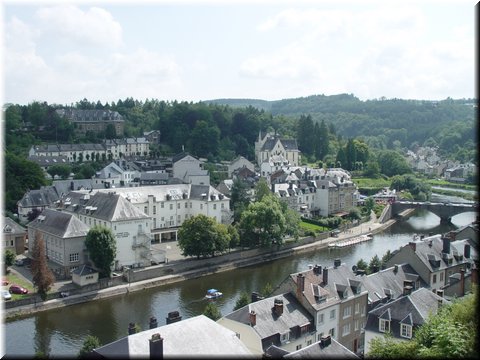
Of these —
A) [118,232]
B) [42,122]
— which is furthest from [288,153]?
[118,232]

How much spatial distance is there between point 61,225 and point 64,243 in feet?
5.10

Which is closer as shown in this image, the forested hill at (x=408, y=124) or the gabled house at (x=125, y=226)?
the gabled house at (x=125, y=226)

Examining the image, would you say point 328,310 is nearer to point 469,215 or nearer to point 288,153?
point 469,215

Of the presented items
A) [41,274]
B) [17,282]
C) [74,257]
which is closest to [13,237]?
[74,257]

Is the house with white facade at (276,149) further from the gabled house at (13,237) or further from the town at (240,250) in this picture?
the gabled house at (13,237)

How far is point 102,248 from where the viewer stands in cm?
2806

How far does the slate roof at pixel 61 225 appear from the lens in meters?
29.6

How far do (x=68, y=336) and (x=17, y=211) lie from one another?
2290cm

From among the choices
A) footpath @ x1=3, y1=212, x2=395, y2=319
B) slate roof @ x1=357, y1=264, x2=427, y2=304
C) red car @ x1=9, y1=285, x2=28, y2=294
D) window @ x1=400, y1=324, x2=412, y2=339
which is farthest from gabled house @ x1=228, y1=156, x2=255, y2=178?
window @ x1=400, y1=324, x2=412, y2=339

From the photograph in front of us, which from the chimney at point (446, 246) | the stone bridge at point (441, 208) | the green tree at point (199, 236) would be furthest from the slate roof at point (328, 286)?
the stone bridge at point (441, 208)

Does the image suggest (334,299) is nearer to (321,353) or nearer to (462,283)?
(321,353)

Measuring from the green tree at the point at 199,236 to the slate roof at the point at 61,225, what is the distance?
569cm

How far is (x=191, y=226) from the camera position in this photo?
105 ft

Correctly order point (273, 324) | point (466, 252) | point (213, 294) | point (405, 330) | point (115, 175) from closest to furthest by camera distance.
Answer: point (405, 330)
point (273, 324)
point (466, 252)
point (213, 294)
point (115, 175)
